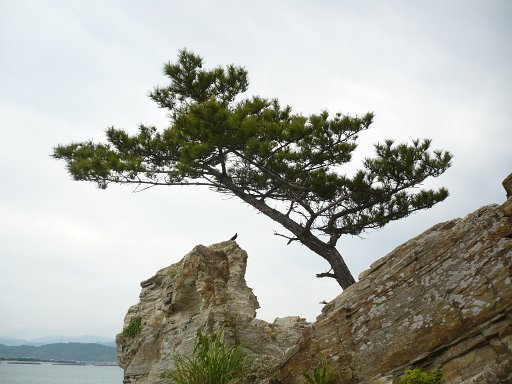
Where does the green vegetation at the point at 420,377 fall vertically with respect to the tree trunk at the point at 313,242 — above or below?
below

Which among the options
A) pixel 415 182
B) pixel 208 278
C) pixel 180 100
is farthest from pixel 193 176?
pixel 415 182

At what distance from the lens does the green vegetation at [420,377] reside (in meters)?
4.00

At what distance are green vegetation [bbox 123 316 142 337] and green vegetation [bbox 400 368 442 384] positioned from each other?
666 centimetres

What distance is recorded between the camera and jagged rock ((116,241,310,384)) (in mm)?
7285

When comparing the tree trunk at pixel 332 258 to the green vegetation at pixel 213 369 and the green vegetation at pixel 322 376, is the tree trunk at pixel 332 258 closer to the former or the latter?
the green vegetation at pixel 213 369

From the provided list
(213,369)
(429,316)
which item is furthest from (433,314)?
(213,369)

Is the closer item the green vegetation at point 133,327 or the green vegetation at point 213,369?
the green vegetation at point 213,369

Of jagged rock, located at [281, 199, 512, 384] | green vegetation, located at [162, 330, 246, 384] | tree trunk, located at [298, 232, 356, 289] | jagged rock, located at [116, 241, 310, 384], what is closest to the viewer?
jagged rock, located at [281, 199, 512, 384]

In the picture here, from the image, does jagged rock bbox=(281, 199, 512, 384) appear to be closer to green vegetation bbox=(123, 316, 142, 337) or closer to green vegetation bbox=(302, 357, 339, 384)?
green vegetation bbox=(302, 357, 339, 384)

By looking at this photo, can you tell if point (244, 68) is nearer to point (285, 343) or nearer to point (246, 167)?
point (246, 167)

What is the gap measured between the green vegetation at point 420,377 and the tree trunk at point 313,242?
5.39 m

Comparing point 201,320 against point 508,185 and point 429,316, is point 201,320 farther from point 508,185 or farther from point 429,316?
point 508,185

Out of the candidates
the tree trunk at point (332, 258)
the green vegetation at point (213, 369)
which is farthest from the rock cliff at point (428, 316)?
the tree trunk at point (332, 258)

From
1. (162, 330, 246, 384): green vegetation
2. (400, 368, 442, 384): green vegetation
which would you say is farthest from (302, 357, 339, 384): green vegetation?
(162, 330, 246, 384): green vegetation
